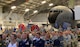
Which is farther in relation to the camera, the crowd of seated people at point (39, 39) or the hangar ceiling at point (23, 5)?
the hangar ceiling at point (23, 5)

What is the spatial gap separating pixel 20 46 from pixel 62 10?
1.93m

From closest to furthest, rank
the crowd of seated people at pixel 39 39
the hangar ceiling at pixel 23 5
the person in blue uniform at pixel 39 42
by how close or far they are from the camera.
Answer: the crowd of seated people at pixel 39 39
the person in blue uniform at pixel 39 42
the hangar ceiling at pixel 23 5

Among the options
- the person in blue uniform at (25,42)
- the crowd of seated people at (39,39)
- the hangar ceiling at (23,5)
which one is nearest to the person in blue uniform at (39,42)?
the crowd of seated people at (39,39)

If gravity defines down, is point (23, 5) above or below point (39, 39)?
below

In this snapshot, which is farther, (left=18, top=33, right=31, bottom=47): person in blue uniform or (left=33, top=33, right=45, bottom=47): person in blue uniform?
(left=33, top=33, right=45, bottom=47): person in blue uniform

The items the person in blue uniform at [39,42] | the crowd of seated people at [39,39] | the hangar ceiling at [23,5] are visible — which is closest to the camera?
the crowd of seated people at [39,39]

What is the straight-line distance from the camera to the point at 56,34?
7137 mm

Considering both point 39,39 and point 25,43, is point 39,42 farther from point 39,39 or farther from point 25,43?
point 25,43

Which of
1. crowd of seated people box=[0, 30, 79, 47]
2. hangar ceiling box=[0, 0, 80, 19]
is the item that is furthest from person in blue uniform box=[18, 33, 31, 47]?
hangar ceiling box=[0, 0, 80, 19]

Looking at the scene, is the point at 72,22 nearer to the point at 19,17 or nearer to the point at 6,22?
the point at 6,22

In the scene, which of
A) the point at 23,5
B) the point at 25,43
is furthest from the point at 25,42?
the point at 23,5

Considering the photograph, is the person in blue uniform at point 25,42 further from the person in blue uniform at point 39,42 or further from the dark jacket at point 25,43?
the person in blue uniform at point 39,42

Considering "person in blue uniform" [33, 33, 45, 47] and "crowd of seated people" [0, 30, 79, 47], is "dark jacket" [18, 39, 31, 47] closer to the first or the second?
"crowd of seated people" [0, 30, 79, 47]

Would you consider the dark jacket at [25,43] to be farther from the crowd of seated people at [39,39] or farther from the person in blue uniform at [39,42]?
the person in blue uniform at [39,42]
